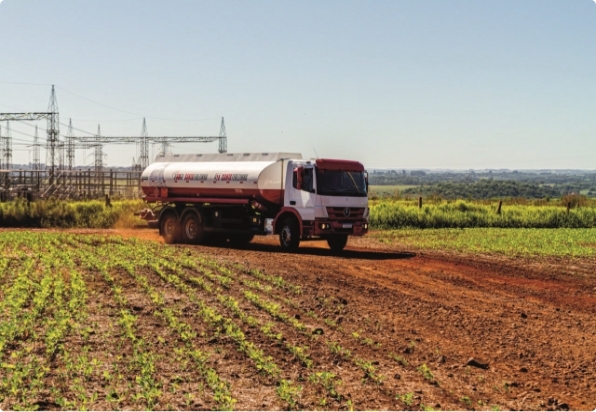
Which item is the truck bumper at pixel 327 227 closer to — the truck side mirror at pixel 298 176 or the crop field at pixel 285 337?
the truck side mirror at pixel 298 176

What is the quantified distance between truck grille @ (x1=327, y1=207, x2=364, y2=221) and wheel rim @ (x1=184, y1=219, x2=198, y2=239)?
5.75m

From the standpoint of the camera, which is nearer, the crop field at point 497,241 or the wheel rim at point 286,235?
the wheel rim at point 286,235

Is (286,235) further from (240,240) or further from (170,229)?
(170,229)

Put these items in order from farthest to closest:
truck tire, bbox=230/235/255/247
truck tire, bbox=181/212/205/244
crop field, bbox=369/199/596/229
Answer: crop field, bbox=369/199/596/229 < truck tire, bbox=230/235/255/247 < truck tire, bbox=181/212/205/244

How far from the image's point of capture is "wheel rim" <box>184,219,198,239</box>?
2786cm

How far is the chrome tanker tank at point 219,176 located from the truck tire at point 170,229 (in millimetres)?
814

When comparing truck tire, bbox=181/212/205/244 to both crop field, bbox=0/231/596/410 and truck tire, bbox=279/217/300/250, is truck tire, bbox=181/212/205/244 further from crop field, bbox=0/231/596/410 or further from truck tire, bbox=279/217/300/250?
crop field, bbox=0/231/596/410

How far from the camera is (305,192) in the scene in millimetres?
24531

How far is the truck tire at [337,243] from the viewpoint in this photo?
26250 mm

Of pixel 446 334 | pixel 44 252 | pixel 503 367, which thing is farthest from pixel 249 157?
pixel 503 367

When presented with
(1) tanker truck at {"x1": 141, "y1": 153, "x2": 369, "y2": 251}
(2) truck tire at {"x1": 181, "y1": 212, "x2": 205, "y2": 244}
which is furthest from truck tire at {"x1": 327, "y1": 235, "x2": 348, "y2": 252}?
(2) truck tire at {"x1": 181, "y1": 212, "x2": 205, "y2": 244}

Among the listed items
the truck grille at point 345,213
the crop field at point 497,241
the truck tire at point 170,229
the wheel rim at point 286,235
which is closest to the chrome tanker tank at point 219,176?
the truck tire at point 170,229

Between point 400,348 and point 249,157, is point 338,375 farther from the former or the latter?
point 249,157

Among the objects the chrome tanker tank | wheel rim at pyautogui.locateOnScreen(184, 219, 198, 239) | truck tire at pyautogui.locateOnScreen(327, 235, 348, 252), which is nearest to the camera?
the chrome tanker tank
